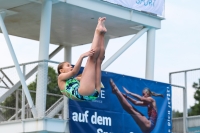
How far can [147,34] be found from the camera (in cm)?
2302

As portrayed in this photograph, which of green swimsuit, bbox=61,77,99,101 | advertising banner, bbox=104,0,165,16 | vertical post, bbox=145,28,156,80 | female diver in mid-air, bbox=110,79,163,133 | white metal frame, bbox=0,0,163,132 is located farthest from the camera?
vertical post, bbox=145,28,156,80

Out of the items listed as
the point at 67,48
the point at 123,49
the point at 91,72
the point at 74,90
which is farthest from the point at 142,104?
the point at 91,72

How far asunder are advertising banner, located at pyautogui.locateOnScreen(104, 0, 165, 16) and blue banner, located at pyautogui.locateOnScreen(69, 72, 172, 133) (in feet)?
7.60

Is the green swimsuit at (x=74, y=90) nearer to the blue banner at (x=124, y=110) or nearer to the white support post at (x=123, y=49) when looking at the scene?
the blue banner at (x=124, y=110)

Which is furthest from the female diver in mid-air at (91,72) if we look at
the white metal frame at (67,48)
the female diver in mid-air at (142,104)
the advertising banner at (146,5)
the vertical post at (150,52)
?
the vertical post at (150,52)

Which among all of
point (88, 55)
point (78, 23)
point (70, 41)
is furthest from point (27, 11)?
point (88, 55)

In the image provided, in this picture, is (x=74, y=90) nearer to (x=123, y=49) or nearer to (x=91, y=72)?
(x=91, y=72)

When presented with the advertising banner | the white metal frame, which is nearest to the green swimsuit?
the white metal frame

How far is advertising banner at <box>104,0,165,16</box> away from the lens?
21.6 m

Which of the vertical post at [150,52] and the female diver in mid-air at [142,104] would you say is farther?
the vertical post at [150,52]

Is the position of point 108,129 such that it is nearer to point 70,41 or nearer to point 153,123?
point 153,123

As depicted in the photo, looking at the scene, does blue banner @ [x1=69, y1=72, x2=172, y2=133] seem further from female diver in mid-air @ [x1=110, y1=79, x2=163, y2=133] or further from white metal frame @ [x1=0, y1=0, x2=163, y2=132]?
white metal frame @ [x1=0, y1=0, x2=163, y2=132]

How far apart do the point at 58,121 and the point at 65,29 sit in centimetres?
508

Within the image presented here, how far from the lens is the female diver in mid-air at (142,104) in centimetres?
2066
